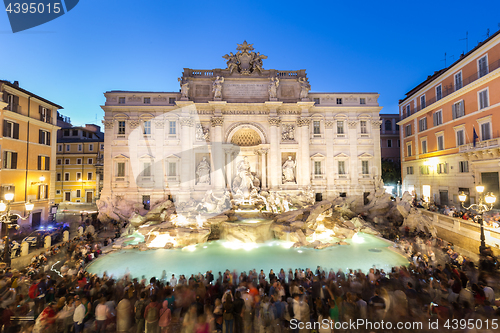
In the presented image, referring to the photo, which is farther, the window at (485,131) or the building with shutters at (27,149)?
the window at (485,131)

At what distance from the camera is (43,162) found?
69.4ft

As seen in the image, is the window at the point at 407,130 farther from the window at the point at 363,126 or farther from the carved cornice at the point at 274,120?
the carved cornice at the point at 274,120

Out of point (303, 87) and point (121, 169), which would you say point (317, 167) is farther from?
point (121, 169)

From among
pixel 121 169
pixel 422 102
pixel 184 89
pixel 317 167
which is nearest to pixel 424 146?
pixel 422 102

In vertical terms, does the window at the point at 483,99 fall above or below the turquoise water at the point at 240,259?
above

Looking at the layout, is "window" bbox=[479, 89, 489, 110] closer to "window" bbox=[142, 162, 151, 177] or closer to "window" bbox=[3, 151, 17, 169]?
"window" bbox=[142, 162, 151, 177]

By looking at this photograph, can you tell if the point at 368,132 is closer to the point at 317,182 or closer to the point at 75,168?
the point at 317,182

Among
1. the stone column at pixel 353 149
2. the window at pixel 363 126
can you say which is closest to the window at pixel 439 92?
the window at pixel 363 126

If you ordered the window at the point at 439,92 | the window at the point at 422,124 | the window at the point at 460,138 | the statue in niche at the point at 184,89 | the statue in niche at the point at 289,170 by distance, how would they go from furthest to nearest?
1. the window at the point at 422,124
2. the statue in niche at the point at 289,170
3. the window at the point at 439,92
4. the statue in niche at the point at 184,89
5. the window at the point at 460,138

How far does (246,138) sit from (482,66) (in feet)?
70.1

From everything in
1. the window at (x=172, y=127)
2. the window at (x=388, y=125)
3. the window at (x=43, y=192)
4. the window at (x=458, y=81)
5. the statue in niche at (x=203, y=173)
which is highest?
the window at (x=458, y=81)

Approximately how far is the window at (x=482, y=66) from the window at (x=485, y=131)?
13.8ft

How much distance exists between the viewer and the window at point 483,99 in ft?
59.1

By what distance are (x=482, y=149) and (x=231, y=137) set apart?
21.6 metres
